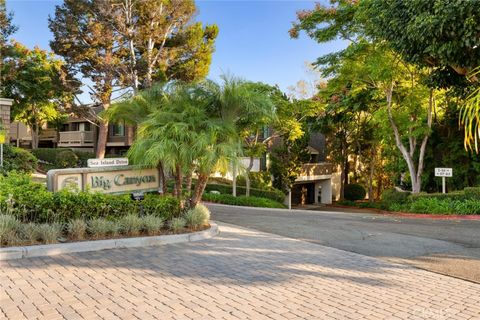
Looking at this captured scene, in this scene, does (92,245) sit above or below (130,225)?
below

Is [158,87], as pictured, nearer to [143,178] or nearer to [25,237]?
[143,178]

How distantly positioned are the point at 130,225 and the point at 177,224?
1041 millimetres

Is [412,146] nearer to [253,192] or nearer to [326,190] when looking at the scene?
[253,192]

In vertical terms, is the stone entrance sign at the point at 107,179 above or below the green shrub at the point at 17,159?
below

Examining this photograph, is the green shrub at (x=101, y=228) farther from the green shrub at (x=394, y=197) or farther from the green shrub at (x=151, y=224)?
the green shrub at (x=394, y=197)

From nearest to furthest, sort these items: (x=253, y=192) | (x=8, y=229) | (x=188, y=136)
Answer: (x=8, y=229) < (x=188, y=136) < (x=253, y=192)

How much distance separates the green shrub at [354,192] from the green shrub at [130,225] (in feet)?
93.5

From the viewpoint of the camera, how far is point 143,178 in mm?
10008

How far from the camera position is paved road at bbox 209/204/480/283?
290 inches

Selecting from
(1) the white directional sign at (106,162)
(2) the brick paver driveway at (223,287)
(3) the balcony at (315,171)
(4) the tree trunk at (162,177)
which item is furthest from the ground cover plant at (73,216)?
(3) the balcony at (315,171)

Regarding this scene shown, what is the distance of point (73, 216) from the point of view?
302 inches

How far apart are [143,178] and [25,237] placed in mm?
3525

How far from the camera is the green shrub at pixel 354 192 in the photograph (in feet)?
112

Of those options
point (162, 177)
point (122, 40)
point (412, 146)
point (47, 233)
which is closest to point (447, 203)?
point (412, 146)
